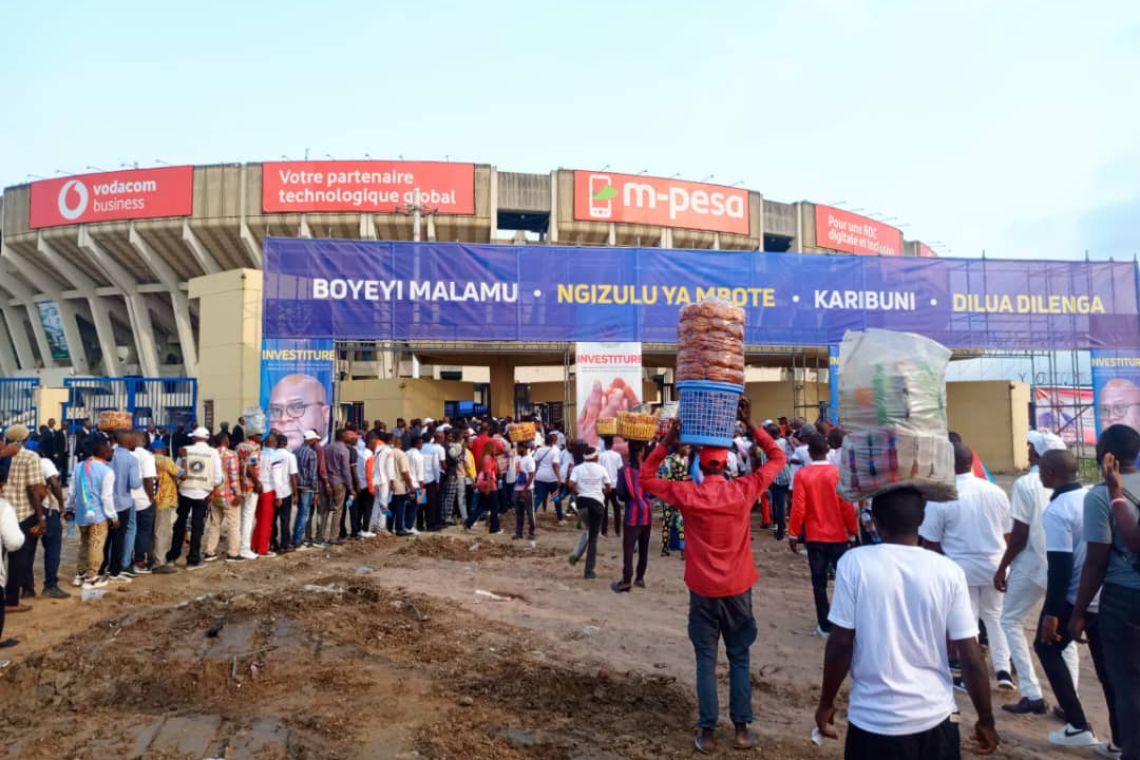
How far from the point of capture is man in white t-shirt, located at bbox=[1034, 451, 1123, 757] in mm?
3617

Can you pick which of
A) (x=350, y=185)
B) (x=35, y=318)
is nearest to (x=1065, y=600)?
(x=350, y=185)

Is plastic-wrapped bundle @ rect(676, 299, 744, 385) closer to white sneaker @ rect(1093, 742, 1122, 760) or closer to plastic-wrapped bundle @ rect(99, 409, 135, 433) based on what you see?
white sneaker @ rect(1093, 742, 1122, 760)

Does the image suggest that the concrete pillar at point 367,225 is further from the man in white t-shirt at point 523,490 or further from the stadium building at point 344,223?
the man in white t-shirt at point 523,490

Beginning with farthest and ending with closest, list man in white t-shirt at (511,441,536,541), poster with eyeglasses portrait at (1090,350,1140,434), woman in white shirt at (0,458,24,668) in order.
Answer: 1. poster with eyeglasses portrait at (1090,350,1140,434)
2. man in white t-shirt at (511,441,536,541)
3. woman in white shirt at (0,458,24,668)

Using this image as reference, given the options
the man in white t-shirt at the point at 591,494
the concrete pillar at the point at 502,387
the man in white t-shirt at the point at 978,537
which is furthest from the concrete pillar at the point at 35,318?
the man in white t-shirt at the point at 978,537

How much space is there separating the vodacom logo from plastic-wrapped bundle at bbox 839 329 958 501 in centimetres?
3424

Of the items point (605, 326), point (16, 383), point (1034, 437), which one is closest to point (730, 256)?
point (605, 326)

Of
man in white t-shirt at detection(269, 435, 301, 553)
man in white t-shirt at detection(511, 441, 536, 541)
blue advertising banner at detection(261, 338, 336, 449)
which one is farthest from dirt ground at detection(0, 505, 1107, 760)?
blue advertising banner at detection(261, 338, 336, 449)

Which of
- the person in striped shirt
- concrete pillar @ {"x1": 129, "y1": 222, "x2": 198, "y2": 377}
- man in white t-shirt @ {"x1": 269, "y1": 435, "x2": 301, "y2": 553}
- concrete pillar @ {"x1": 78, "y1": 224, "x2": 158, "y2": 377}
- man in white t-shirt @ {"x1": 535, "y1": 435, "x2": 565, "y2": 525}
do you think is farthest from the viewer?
concrete pillar @ {"x1": 78, "y1": 224, "x2": 158, "y2": 377}

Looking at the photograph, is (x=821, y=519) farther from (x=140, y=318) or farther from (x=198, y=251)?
(x=140, y=318)

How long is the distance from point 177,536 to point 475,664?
5.13 meters

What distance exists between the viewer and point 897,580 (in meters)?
2.32

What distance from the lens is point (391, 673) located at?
471 cm

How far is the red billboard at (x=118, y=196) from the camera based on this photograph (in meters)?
28.4
